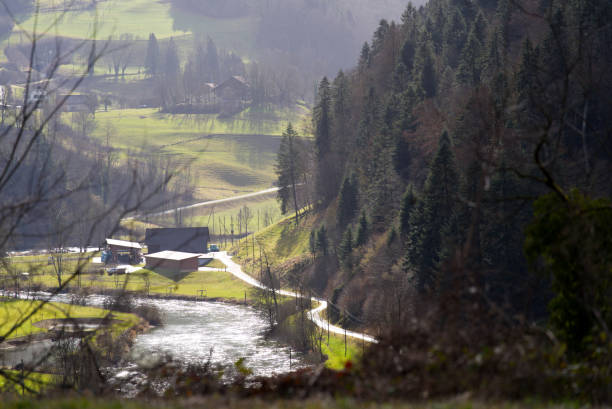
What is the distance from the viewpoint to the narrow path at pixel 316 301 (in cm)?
4647

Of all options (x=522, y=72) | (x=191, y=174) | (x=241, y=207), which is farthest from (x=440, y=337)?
(x=191, y=174)

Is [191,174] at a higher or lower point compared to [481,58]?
lower

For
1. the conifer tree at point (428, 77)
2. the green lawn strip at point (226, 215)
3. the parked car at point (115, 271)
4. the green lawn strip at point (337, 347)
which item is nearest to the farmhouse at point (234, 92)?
the green lawn strip at point (226, 215)

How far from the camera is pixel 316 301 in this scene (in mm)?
59625

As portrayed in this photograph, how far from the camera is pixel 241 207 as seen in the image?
116938 mm

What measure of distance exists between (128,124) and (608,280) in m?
159

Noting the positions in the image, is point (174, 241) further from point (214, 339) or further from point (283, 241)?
point (214, 339)

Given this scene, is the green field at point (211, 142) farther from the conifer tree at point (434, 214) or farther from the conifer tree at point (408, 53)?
the conifer tree at point (434, 214)

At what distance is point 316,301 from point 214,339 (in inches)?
528

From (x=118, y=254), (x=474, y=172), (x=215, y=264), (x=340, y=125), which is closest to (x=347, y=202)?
(x=340, y=125)

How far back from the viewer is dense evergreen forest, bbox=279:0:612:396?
496 inches

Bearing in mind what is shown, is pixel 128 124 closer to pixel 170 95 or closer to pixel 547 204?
pixel 170 95

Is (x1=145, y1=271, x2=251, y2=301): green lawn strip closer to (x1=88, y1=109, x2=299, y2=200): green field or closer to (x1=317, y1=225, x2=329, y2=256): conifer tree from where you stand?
(x1=317, y1=225, x2=329, y2=256): conifer tree

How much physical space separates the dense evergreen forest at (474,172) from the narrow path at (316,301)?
1706 millimetres
